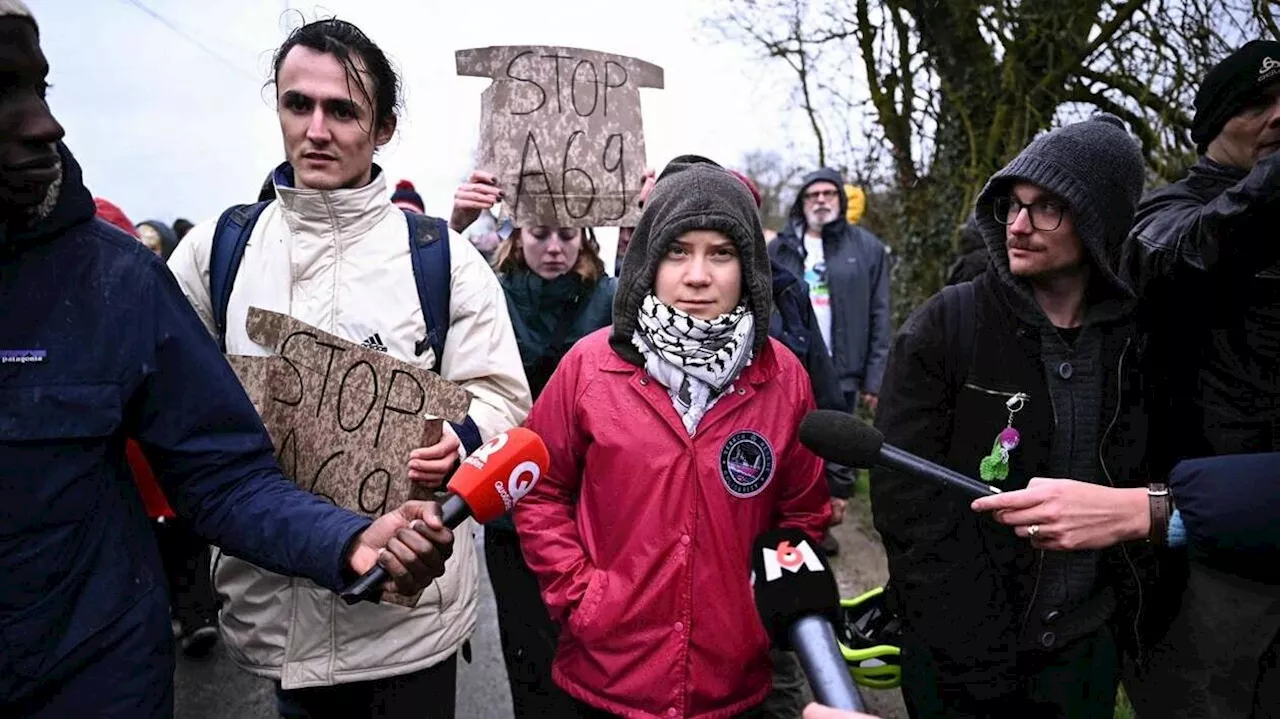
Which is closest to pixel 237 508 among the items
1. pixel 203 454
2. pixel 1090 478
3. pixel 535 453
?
pixel 203 454

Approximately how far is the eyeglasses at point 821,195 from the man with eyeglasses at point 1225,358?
357 cm

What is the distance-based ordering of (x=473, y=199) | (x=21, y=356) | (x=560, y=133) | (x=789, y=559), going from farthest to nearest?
(x=560, y=133) → (x=473, y=199) → (x=789, y=559) → (x=21, y=356)

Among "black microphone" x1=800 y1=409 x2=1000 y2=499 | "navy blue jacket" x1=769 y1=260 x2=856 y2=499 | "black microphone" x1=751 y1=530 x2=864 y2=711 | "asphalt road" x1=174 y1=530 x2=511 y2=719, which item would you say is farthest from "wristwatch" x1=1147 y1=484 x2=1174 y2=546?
"asphalt road" x1=174 y1=530 x2=511 y2=719

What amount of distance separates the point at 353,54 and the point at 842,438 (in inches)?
61.8

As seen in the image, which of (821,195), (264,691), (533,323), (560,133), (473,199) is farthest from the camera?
(821,195)

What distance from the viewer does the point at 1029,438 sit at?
216 centimetres

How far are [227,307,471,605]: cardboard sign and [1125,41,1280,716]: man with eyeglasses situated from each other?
187 cm

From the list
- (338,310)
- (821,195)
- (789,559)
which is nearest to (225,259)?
(338,310)

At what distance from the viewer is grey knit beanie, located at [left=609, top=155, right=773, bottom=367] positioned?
230cm

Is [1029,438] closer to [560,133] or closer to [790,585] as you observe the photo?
[790,585]

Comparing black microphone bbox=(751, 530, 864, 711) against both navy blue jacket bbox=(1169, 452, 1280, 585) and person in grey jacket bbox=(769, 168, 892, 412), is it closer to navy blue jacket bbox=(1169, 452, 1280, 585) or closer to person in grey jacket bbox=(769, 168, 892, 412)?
navy blue jacket bbox=(1169, 452, 1280, 585)

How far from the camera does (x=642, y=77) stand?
11.0 ft

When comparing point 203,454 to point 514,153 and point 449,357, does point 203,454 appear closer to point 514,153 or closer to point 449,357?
point 449,357

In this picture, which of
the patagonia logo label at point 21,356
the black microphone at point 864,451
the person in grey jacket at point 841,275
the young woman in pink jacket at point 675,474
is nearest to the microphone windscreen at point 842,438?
the black microphone at point 864,451
